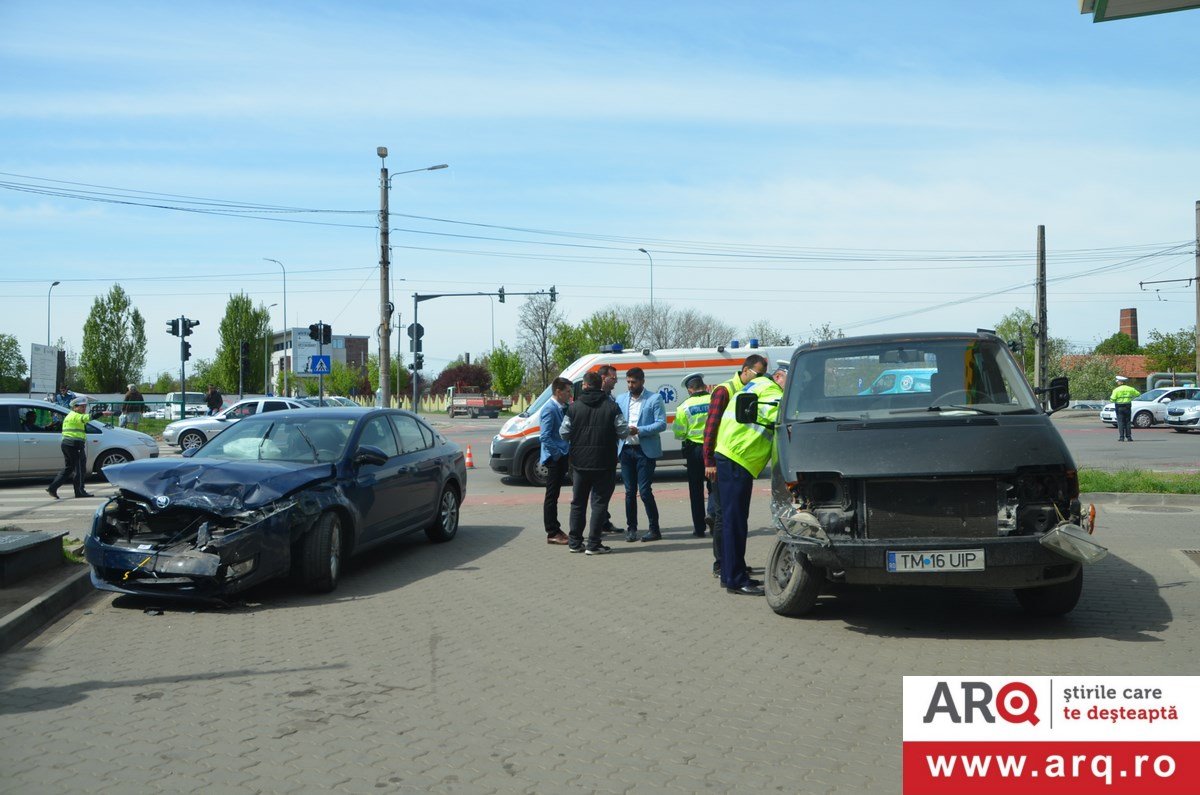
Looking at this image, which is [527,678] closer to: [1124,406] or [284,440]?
[284,440]

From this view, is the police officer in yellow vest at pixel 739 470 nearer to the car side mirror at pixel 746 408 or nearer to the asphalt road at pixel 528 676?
the car side mirror at pixel 746 408

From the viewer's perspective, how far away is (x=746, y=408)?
8203mm

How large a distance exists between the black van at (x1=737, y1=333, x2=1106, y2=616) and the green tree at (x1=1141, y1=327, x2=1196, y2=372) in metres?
70.7

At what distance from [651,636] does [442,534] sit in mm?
5178

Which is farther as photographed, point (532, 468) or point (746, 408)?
point (532, 468)

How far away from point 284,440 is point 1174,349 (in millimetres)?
71644

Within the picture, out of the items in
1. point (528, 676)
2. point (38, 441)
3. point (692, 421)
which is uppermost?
point (692, 421)

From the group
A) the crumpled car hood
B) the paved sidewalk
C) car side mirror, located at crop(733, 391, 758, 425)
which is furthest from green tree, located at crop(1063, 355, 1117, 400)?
the crumpled car hood

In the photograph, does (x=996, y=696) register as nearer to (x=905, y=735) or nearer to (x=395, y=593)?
(x=905, y=735)

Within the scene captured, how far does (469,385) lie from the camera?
347ft

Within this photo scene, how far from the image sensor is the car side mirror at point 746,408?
8.18 metres

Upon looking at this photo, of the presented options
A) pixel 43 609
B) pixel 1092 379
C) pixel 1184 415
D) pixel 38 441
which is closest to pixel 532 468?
pixel 38 441

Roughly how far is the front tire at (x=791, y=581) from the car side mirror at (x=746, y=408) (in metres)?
1.01

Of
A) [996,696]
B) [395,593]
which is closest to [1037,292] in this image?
[395,593]
